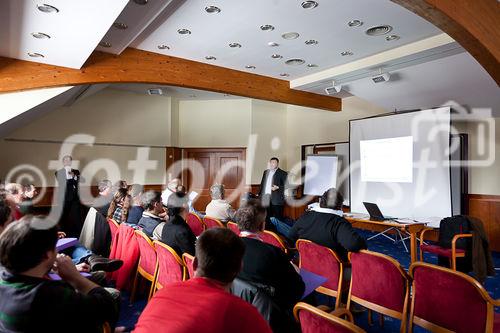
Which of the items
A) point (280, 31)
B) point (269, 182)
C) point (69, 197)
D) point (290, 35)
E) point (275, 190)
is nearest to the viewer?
point (280, 31)

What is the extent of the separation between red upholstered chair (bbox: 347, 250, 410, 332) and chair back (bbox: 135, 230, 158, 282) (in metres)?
1.67

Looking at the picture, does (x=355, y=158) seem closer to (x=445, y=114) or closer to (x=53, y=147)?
(x=445, y=114)

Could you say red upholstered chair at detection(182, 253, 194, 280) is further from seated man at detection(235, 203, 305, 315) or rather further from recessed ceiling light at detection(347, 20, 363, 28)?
recessed ceiling light at detection(347, 20, 363, 28)

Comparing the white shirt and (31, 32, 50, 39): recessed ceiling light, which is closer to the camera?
(31, 32, 50, 39): recessed ceiling light

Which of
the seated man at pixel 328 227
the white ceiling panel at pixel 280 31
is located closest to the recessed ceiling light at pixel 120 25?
the white ceiling panel at pixel 280 31

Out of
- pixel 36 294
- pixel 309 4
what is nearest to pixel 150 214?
pixel 36 294

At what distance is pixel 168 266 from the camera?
2.66 meters

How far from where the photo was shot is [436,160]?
525cm

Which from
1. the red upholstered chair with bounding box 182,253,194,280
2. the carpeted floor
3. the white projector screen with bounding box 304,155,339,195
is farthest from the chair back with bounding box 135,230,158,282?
the white projector screen with bounding box 304,155,339,195

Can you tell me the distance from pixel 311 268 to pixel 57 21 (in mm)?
3206

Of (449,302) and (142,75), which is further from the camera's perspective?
(142,75)

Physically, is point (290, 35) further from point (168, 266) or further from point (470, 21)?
point (168, 266)

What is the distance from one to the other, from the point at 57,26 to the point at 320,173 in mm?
6136

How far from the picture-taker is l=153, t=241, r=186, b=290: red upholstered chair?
2.52 meters
